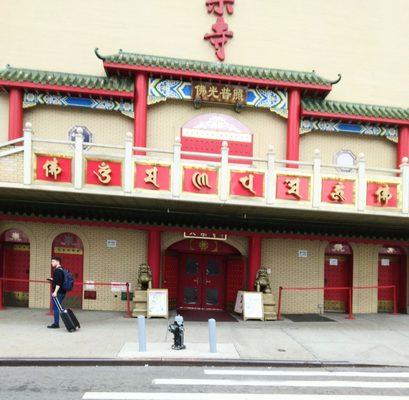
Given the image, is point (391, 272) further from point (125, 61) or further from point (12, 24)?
point (12, 24)

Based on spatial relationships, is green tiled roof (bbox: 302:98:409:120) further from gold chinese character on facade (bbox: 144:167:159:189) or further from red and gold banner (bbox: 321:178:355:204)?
gold chinese character on facade (bbox: 144:167:159:189)

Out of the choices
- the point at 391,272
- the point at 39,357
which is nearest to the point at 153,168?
the point at 39,357

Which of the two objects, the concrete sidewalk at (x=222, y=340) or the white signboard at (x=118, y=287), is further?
the white signboard at (x=118, y=287)

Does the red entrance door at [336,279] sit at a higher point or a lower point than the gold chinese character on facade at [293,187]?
lower

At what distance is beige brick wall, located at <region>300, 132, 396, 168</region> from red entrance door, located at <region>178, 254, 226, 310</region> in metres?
5.32

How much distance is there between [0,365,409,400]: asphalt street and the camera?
632 centimetres

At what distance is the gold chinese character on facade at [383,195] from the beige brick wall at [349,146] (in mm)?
3718

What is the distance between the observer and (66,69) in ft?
47.7

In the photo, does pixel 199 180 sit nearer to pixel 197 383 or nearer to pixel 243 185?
pixel 243 185

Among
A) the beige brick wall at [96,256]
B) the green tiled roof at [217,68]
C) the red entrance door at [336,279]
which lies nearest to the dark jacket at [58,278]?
the beige brick wall at [96,256]

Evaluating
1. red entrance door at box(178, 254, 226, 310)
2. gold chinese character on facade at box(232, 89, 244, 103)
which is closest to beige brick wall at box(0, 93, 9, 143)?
red entrance door at box(178, 254, 226, 310)

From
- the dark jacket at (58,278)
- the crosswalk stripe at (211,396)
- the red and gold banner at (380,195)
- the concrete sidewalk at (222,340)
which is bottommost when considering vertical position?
the concrete sidewalk at (222,340)

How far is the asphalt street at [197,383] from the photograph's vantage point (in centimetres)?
632

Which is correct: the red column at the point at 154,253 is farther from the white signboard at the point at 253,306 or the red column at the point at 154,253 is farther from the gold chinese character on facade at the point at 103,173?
the gold chinese character on facade at the point at 103,173
